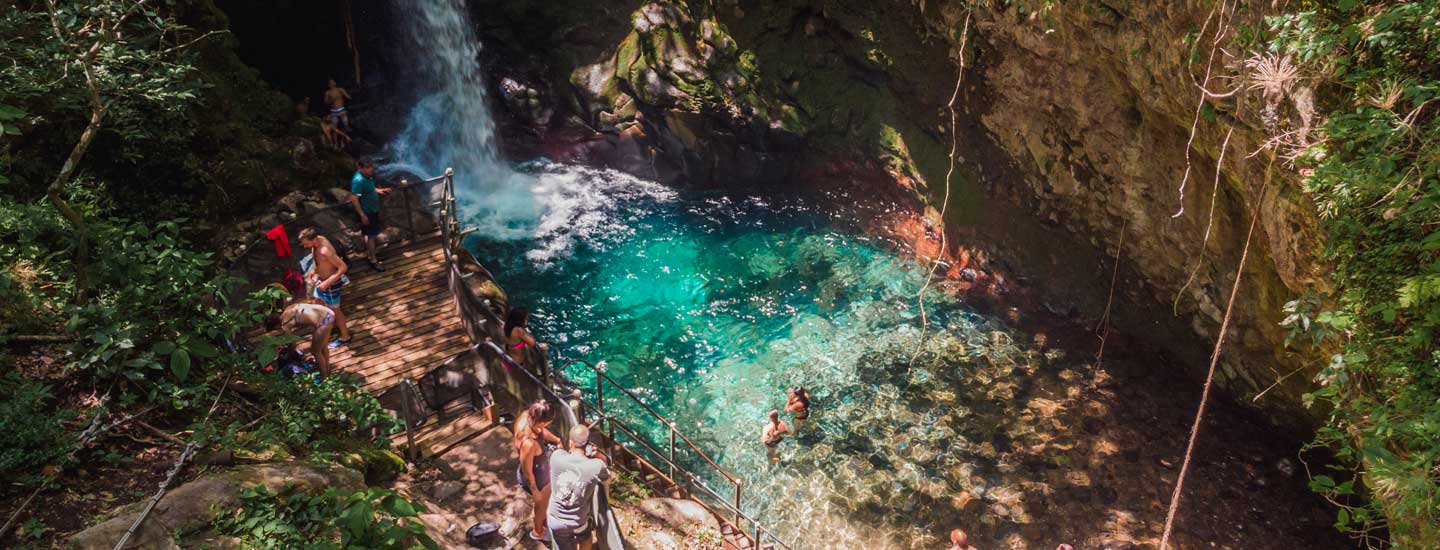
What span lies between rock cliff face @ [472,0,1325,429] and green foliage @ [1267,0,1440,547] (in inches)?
25.3

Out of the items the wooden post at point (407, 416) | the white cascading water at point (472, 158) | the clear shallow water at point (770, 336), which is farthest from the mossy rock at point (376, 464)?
the white cascading water at point (472, 158)

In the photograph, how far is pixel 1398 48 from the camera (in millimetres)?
6219

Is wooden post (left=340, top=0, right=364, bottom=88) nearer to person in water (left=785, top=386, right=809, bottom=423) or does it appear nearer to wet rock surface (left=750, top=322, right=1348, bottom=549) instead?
person in water (left=785, top=386, right=809, bottom=423)

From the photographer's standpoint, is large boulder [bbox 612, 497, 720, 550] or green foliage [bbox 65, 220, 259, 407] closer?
green foliage [bbox 65, 220, 259, 407]

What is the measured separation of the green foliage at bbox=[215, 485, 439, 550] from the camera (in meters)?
4.75

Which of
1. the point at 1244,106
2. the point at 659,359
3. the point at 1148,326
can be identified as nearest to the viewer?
the point at 1244,106

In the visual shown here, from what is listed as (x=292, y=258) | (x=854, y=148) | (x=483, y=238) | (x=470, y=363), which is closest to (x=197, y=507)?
(x=470, y=363)

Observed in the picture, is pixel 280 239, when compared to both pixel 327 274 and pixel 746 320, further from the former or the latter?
pixel 746 320

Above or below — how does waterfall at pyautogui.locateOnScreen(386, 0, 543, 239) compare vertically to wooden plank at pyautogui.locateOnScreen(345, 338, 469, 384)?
above

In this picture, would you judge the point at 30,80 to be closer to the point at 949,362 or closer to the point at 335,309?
the point at 335,309

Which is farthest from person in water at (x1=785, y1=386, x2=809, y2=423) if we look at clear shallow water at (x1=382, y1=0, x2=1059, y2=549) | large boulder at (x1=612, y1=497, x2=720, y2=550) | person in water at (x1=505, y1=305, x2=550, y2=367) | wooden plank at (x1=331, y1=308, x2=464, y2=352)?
wooden plank at (x1=331, y1=308, x2=464, y2=352)

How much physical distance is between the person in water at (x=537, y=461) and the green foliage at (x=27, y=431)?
11.0 ft

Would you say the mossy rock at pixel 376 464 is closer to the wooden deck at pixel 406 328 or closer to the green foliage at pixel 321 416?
the green foliage at pixel 321 416

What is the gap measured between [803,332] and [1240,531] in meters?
7.12
